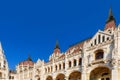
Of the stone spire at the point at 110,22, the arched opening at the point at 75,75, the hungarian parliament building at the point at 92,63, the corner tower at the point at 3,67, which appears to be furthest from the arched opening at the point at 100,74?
the corner tower at the point at 3,67

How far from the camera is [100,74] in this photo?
6078 cm

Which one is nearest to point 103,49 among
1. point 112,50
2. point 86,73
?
point 112,50

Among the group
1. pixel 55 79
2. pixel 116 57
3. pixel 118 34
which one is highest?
pixel 118 34

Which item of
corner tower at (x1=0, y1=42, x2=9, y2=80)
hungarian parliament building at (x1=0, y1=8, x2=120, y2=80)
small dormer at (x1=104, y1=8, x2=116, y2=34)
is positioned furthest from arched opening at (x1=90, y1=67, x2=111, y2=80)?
corner tower at (x1=0, y1=42, x2=9, y2=80)

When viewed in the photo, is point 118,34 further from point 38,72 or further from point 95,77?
point 38,72

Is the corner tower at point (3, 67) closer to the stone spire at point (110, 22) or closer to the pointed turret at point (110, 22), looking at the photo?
the stone spire at point (110, 22)

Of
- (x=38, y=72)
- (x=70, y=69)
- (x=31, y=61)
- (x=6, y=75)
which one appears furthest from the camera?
(x=31, y=61)

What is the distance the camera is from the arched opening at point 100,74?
2314 inches

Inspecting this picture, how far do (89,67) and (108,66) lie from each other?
6491 mm

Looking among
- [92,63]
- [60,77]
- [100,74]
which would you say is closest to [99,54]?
[92,63]

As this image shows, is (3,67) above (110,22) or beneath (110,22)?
beneath

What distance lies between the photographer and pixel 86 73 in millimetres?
60375

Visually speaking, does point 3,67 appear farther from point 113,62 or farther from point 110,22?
point 113,62

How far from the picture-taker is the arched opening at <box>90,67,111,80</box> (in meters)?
58.8
